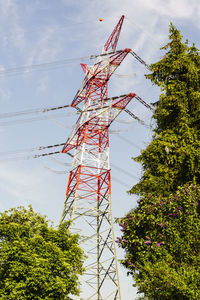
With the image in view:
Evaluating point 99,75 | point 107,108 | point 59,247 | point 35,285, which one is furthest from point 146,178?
point 99,75

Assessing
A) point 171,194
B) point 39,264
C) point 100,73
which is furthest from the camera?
point 100,73

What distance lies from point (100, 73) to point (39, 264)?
18.1 meters

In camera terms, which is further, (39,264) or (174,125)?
(174,125)

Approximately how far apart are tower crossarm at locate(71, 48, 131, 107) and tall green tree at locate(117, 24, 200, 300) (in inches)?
367

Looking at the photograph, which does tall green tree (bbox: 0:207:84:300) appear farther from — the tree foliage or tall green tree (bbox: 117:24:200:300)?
the tree foliage

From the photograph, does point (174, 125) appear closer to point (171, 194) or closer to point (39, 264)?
point (171, 194)

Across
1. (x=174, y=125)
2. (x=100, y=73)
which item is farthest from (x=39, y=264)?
(x=100, y=73)

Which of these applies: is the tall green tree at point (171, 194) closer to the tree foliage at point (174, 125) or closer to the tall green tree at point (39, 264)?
the tree foliage at point (174, 125)

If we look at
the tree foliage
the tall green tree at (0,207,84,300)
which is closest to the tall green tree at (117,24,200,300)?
the tree foliage

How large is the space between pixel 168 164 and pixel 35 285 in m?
8.31

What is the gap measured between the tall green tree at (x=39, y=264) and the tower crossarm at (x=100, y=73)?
13460 mm

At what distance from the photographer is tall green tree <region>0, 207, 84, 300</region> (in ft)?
39.4

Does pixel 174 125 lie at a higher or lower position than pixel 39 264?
higher

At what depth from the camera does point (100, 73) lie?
83.0 ft
